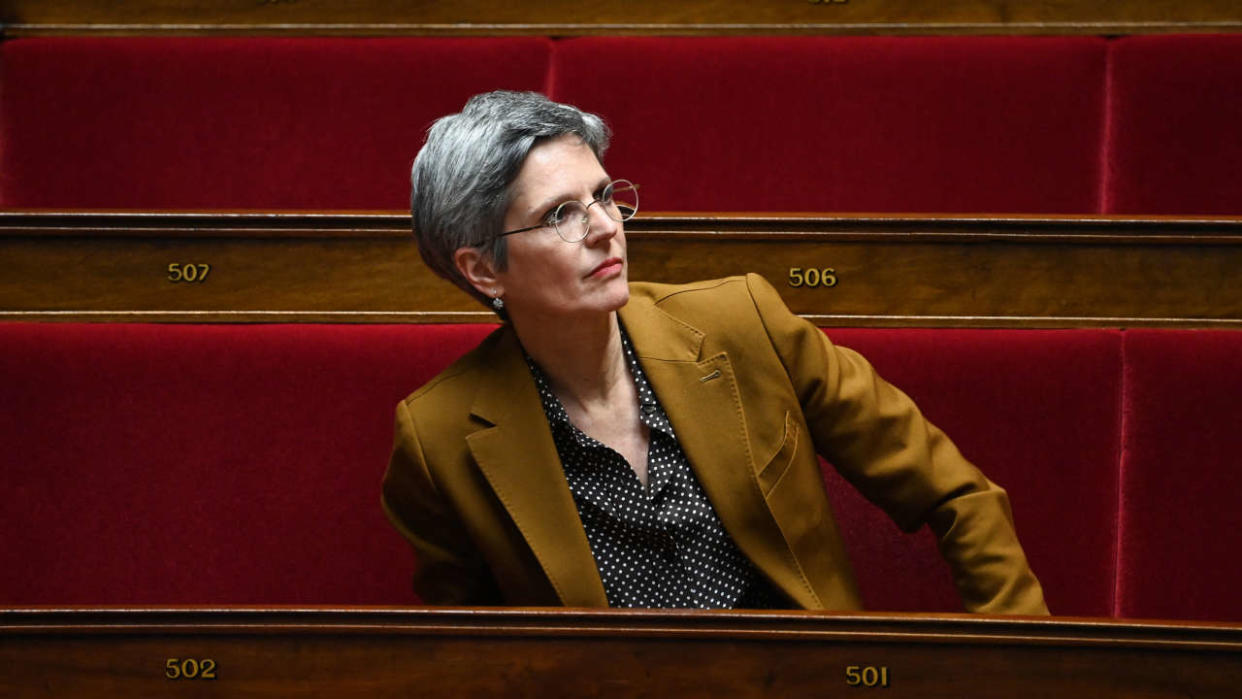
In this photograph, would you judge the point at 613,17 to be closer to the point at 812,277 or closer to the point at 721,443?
the point at 812,277

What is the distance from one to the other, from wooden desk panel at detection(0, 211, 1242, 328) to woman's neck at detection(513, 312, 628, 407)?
108 mm

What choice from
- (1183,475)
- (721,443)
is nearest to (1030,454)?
(1183,475)

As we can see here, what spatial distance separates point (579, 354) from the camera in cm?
45

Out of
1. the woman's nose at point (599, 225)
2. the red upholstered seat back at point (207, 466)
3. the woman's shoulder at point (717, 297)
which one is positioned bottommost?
the red upholstered seat back at point (207, 466)

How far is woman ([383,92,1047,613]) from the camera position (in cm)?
42

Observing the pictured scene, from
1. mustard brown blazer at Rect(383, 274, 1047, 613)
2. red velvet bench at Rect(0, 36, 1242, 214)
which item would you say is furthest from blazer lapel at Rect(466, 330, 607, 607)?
red velvet bench at Rect(0, 36, 1242, 214)

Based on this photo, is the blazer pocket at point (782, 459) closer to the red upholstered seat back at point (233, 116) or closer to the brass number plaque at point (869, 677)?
the brass number plaque at point (869, 677)

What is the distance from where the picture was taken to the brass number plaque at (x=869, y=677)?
1.15 feet

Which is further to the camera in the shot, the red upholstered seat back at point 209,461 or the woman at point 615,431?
the red upholstered seat back at point 209,461

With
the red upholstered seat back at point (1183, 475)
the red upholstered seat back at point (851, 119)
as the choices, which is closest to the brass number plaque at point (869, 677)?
the red upholstered seat back at point (1183, 475)

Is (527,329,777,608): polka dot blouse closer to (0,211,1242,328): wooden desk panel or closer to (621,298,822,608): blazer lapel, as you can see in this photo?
(621,298,822,608): blazer lapel

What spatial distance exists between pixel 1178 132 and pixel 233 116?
0.46 meters

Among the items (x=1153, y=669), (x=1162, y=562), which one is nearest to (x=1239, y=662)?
(x=1153, y=669)

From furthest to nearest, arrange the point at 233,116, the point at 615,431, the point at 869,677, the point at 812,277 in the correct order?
the point at 233,116 → the point at 812,277 → the point at 615,431 → the point at 869,677
